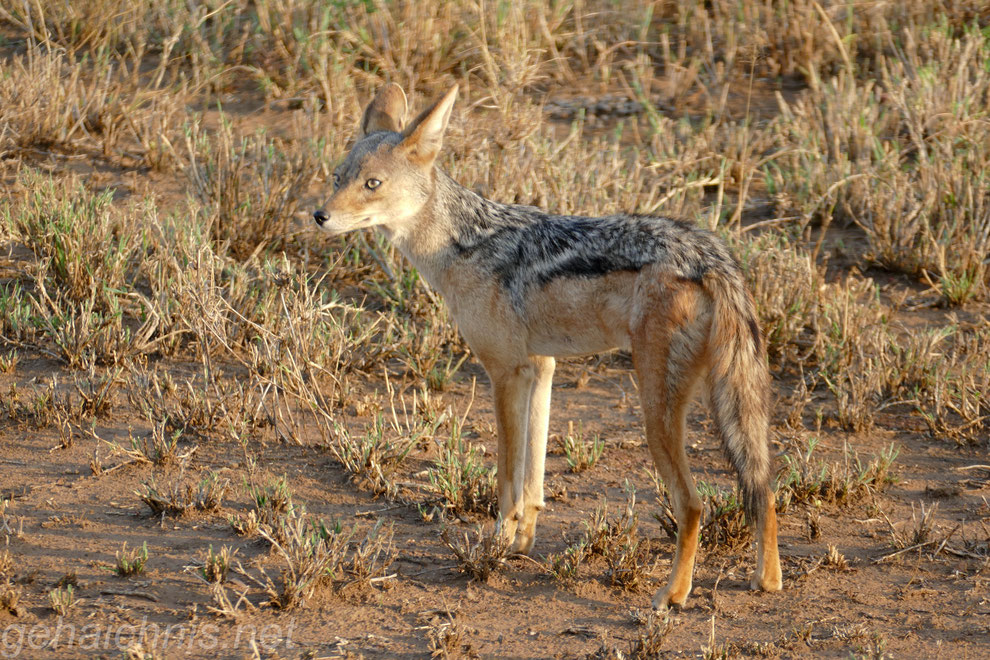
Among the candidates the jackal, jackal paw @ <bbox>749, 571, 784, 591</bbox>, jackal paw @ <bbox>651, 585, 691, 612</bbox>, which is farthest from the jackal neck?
jackal paw @ <bbox>749, 571, 784, 591</bbox>

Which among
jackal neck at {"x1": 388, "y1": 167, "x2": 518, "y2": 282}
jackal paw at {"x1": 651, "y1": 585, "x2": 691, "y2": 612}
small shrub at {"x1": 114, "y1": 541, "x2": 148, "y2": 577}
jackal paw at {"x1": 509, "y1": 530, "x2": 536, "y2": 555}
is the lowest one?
jackal paw at {"x1": 509, "y1": 530, "x2": 536, "y2": 555}

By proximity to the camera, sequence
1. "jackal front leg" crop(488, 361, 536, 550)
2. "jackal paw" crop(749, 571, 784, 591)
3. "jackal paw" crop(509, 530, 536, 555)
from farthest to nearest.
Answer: "jackal paw" crop(509, 530, 536, 555) → "jackal front leg" crop(488, 361, 536, 550) → "jackal paw" crop(749, 571, 784, 591)

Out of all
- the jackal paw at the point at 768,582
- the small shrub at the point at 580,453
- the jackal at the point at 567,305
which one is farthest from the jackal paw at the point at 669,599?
the small shrub at the point at 580,453

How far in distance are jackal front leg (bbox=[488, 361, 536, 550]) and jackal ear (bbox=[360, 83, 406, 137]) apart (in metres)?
1.51

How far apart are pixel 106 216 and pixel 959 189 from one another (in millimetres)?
5466

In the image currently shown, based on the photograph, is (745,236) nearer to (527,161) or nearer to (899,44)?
(527,161)

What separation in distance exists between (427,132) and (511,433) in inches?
56.0

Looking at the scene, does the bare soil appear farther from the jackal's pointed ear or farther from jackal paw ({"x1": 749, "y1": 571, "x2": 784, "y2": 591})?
the jackal's pointed ear

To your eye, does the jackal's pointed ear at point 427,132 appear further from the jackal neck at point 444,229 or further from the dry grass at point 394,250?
the dry grass at point 394,250

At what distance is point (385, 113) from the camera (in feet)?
18.8

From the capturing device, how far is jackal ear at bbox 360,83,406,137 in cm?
571

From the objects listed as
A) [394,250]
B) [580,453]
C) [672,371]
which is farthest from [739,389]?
[394,250]

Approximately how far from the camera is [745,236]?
768cm

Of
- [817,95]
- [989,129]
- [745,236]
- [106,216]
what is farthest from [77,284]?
[989,129]
